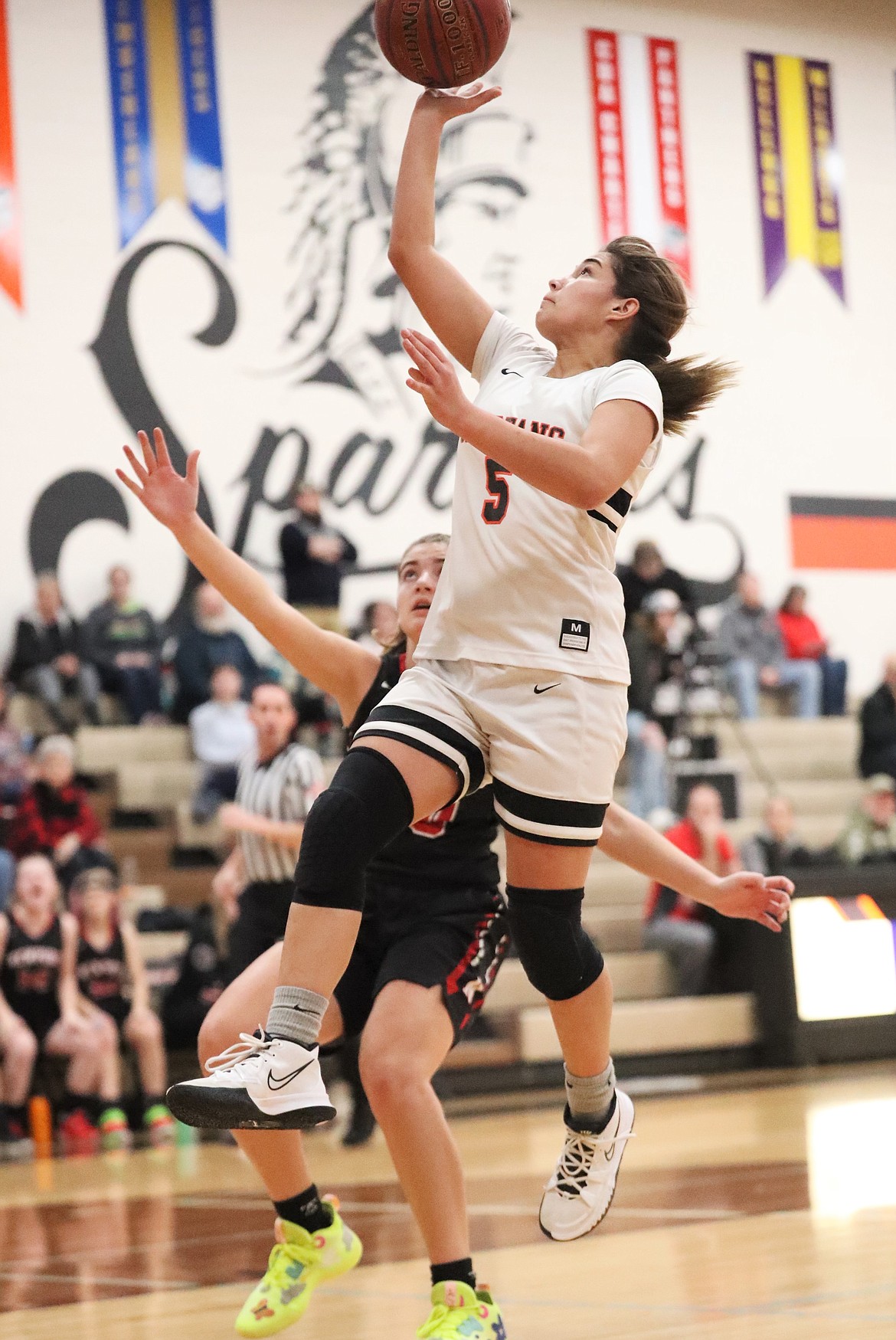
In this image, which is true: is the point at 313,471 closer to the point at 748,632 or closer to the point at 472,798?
the point at 748,632

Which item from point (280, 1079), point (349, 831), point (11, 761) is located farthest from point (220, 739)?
point (280, 1079)

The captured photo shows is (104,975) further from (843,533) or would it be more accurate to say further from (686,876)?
(843,533)

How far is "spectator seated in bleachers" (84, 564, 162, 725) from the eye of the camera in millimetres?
12219

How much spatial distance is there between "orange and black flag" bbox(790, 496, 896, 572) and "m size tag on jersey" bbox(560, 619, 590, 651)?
1333 centimetres

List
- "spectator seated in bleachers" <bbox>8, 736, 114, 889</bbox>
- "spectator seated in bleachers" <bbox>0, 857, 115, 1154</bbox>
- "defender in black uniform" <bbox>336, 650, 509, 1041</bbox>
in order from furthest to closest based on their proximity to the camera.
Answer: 1. "spectator seated in bleachers" <bbox>8, 736, 114, 889</bbox>
2. "spectator seated in bleachers" <bbox>0, 857, 115, 1154</bbox>
3. "defender in black uniform" <bbox>336, 650, 509, 1041</bbox>

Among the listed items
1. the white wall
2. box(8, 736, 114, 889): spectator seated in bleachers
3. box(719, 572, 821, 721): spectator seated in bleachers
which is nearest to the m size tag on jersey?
box(8, 736, 114, 889): spectator seated in bleachers

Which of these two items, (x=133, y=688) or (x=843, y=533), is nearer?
(x=133, y=688)

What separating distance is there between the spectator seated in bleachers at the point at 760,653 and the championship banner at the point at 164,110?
5396 millimetres

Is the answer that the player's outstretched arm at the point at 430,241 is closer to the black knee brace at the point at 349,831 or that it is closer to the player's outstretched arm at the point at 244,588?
the player's outstretched arm at the point at 244,588

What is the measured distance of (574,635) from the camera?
3.29 metres

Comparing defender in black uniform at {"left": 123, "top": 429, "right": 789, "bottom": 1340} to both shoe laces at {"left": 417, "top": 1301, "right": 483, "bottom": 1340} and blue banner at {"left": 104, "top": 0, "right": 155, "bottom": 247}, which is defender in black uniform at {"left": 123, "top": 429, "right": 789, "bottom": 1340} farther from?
blue banner at {"left": 104, "top": 0, "right": 155, "bottom": 247}

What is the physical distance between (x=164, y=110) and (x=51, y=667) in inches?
191

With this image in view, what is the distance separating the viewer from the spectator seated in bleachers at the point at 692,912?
406 inches

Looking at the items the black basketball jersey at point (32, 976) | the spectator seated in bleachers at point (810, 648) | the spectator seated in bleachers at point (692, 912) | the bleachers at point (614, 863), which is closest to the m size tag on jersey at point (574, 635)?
the black basketball jersey at point (32, 976)
